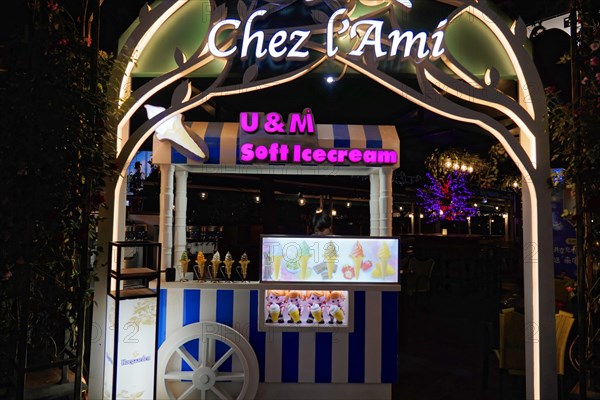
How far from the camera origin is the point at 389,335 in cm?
369

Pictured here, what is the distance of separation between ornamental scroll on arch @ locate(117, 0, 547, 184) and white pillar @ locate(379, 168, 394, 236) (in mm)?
1176

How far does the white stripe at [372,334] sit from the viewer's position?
3664 millimetres

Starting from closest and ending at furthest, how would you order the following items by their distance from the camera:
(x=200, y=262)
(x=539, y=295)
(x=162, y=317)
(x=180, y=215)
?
(x=539, y=295) → (x=162, y=317) → (x=200, y=262) → (x=180, y=215)

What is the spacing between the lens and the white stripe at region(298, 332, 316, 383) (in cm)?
366

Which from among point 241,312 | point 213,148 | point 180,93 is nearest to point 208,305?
point 241,312

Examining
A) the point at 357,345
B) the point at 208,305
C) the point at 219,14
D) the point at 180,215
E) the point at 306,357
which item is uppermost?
the point at 219,14

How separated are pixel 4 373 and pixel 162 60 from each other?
2.72 meters

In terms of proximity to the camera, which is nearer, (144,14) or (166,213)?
(144,14)

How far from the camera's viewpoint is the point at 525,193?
3.35 meters

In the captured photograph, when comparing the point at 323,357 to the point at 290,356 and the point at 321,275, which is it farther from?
the point at 321,275

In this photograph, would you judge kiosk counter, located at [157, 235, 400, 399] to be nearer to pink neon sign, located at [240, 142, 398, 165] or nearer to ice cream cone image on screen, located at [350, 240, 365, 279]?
ice cream cone image on screen, located at [350, 240, 365, 279]

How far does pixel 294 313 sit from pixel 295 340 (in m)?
0.24

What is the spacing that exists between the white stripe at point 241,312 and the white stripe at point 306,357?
0.49 m

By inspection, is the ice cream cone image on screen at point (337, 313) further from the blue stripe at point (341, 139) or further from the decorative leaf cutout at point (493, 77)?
the decorative leaf cutout at point (493, 77)
